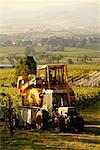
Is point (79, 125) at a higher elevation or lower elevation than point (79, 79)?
higher

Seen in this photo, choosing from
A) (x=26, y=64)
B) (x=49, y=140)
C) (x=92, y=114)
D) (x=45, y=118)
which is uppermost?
(x=26, y=64)

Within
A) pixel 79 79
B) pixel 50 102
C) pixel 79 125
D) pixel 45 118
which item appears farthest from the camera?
pixel 79 79

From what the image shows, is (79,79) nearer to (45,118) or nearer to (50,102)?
(50,102)

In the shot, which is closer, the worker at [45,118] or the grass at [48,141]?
the grass at [48,141]

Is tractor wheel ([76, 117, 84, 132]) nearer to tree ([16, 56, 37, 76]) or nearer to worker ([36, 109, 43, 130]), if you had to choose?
worker ([36, 109, 43, 130])

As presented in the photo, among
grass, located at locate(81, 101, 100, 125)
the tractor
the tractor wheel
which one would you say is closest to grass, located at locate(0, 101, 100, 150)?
the tractor wheel

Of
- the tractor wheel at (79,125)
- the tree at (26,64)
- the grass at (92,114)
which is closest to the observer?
the tractor wheel at (79,125)

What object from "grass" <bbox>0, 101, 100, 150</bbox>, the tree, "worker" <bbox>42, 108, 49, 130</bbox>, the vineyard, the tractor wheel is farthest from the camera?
the vineyard

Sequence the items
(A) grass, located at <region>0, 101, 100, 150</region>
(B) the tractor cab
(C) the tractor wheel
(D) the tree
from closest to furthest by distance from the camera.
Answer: (A) grass, located at <region>0, 101, 100, 150</region>
(C) the tractor wheel
(B) the tractor cab
(D) the tree

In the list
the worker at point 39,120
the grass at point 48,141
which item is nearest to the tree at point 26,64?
the worker at point 39,120

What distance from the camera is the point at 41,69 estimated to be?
28.3 feet

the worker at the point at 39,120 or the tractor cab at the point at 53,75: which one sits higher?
the tractor cab at the point at 53,75

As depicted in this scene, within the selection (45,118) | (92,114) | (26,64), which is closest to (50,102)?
(45,118)

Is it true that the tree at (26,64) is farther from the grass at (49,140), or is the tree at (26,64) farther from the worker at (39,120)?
the grass at (49,140)
